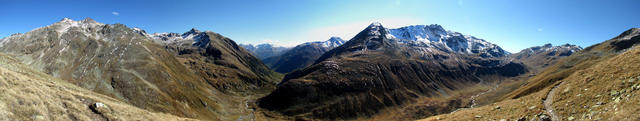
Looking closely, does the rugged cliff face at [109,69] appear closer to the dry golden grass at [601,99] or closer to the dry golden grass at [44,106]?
the dry golden grass at [44,106]

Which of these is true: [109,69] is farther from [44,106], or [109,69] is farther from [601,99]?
[601,99]

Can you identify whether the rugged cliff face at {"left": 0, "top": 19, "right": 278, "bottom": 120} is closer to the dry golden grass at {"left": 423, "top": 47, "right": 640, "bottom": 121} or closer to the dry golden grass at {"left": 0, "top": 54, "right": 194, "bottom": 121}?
the dry golden grass at {"left": 0, "top": 54, "right": 194, "bottom": 121}

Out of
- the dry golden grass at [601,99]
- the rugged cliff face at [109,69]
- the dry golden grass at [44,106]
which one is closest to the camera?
the dry golden grass at [601,99]

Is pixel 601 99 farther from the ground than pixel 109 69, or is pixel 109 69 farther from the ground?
pixel 109 69

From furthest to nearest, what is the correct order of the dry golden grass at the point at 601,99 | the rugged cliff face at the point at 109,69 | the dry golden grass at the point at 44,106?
the rugged cliff face at the point at 109,69
the dry golden grass at the point at 44,106
the dry golden grass at the point at 601,99

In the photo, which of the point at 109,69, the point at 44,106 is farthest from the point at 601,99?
→ the point at 109,69

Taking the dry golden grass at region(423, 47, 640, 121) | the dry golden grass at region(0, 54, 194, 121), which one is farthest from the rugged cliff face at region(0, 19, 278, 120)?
the dry golden grass at region(423, 47, 640, 121)

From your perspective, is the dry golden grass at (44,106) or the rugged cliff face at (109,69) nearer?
the dry golden grass at (44,106)

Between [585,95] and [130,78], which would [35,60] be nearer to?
[130,78]

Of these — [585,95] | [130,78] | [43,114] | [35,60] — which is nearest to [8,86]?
[43,114]

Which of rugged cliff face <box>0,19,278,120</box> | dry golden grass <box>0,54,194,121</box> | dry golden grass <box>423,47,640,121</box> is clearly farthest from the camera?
rugged cliff face <box>0,19,278,120</box>

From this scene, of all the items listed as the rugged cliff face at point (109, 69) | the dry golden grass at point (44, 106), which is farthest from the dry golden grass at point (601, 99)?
the rugged cliff face at point (109, 69)
